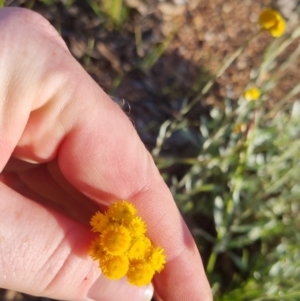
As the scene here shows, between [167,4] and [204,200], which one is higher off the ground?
[167,4]

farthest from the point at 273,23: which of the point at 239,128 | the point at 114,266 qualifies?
the point at 114,266

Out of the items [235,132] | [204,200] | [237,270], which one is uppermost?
[235,132]

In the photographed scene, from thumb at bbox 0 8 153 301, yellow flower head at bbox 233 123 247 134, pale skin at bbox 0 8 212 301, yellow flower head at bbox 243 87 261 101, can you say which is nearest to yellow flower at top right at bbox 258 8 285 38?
yellow flower head at bbox 243 87 261 101

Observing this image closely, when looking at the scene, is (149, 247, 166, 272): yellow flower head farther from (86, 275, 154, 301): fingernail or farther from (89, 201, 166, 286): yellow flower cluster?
(86, 275, 154, 301): fingernail

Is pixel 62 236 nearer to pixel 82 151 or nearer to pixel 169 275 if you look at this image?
pixel 82 151

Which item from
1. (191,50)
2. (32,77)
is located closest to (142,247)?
(32,77)

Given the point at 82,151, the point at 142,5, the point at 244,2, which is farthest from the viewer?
the point at 244,2

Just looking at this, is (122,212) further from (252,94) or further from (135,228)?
(252,94)
